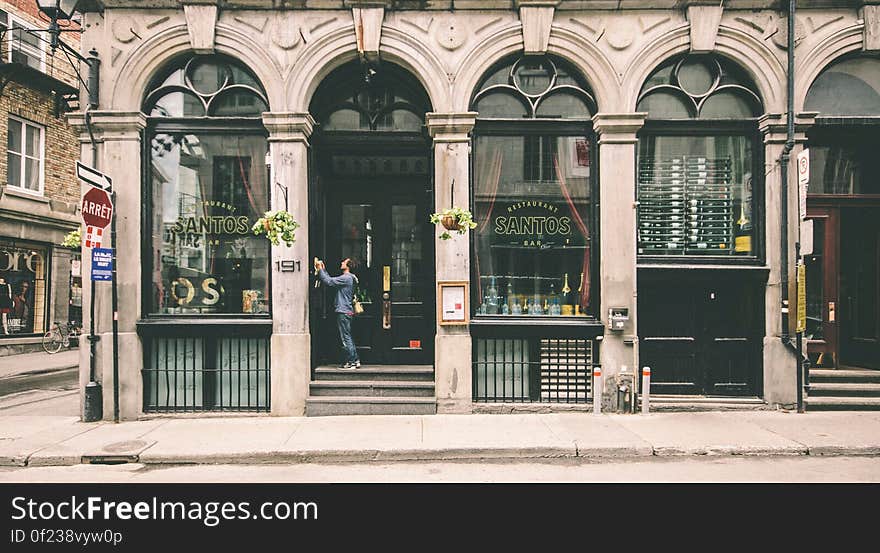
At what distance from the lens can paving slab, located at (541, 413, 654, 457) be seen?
25.3 feet

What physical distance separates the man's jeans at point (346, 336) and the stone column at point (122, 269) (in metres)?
3.20

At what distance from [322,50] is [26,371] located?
12.8 m

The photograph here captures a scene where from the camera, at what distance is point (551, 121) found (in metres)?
9.99

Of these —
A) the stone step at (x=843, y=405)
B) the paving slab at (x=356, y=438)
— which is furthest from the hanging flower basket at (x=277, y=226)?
the stone step at (x=843, y=405)

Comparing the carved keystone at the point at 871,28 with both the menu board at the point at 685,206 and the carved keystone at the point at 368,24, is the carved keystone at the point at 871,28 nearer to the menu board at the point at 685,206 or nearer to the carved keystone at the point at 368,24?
the menu board at the point at 685,206

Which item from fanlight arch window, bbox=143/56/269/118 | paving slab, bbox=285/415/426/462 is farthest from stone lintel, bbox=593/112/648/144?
fanlight arch window, bbox=143/56/269/118

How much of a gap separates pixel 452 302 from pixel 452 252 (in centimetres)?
81

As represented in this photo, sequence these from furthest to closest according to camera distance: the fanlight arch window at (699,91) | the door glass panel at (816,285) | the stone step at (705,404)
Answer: the door glass panel at (816,285), the fanlight arch window at (699,91), the stone step at (705,404)

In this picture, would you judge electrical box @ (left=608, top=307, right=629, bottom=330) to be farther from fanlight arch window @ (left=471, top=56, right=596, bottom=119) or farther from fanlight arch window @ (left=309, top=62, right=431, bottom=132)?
fanlight arch window @ (left=309, top=62, right=431, bottom=132)

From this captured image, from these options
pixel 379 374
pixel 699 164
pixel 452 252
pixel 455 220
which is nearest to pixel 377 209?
pixel 452 252

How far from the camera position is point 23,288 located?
2041cm

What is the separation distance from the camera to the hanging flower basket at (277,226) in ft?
30.0

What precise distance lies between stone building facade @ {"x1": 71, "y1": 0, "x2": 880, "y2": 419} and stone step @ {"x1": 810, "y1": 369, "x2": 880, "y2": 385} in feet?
2.85

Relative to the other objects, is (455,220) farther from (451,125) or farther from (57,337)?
(57,337)
